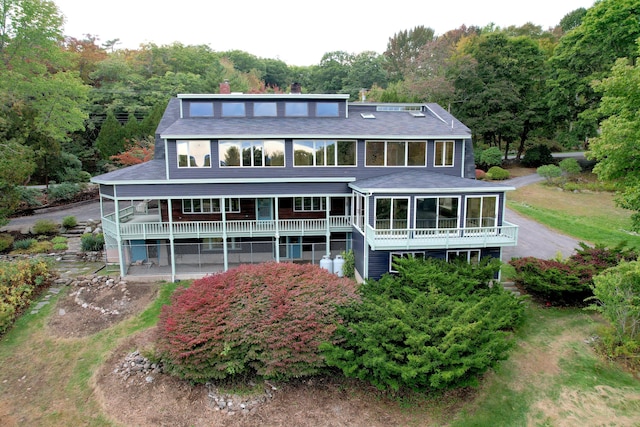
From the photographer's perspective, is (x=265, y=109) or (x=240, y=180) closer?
(x=240, y=180)

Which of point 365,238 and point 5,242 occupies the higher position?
point 365,238

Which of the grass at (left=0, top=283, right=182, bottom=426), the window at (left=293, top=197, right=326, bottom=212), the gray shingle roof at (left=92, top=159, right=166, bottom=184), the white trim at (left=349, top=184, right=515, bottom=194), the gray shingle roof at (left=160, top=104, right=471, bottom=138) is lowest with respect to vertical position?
the grass at (left=0, top=283, right=182, bottom=426)

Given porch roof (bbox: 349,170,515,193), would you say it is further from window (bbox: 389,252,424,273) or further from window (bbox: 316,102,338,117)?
window (bbox: 316,102,338,117)

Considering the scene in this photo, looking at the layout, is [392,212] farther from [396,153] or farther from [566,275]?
[566,275]

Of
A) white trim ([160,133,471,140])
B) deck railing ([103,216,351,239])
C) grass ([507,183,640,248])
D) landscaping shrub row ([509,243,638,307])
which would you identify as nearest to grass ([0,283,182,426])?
deck railing ([103,216,351,239])

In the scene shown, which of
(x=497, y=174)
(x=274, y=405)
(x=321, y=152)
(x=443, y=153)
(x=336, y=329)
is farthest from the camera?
(x=497, y=174)

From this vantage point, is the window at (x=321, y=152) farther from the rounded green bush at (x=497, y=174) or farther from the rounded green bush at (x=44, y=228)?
the rounded green bush at (x=497, y=174)

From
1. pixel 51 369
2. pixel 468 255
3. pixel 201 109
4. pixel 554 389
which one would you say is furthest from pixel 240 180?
pixel 554 389
